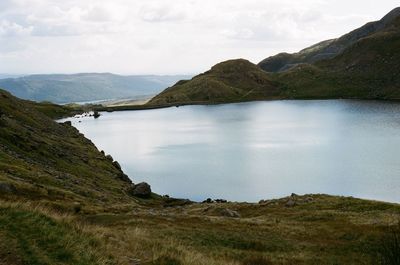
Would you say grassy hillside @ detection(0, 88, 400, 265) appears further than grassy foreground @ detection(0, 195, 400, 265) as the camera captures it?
Yes

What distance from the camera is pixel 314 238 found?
43.3 metres

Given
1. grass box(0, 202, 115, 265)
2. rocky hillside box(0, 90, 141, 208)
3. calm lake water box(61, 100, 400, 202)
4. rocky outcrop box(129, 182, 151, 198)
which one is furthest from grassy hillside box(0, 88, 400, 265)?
calm lake water box(61, 100, 400, 202)

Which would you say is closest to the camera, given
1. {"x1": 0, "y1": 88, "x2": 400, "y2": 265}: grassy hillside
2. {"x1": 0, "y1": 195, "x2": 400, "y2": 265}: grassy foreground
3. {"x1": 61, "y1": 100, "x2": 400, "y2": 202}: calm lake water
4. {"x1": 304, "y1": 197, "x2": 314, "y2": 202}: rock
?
{"x1": 0, "y1": 195, "x2": 400, "y2": 265}: grassy foreground

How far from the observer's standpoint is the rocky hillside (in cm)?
5284

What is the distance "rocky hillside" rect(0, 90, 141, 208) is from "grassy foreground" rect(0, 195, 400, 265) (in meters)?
8.67

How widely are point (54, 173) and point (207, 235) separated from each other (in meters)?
43.5

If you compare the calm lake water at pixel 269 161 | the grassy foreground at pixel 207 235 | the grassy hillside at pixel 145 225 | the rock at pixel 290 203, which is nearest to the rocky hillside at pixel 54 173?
the grassy hillside at pixel 145 225

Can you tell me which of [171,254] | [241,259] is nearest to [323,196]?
[241,259]

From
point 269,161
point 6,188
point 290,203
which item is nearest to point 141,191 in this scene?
point 290,203

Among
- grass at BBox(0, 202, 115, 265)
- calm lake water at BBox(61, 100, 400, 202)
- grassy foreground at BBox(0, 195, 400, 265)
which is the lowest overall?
calm lake water at BBox(61, 100, 400, 202)

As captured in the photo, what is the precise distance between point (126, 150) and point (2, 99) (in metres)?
42.4

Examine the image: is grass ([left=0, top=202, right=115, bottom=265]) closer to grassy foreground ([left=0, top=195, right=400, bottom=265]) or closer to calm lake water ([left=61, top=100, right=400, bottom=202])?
grassy foreground ([left=0, top=195, right=400, bottom=265])

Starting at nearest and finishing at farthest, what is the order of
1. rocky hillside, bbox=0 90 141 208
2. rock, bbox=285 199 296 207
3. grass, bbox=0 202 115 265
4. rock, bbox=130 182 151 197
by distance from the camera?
grass, bbox=0 202 115 265
rocky hillside, bbox=0 90 141 208
rock, bbox=285 199 296 207
rock, bbox=130 182 151 197

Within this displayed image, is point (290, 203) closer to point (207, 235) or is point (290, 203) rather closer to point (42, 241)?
point (207, 235)
